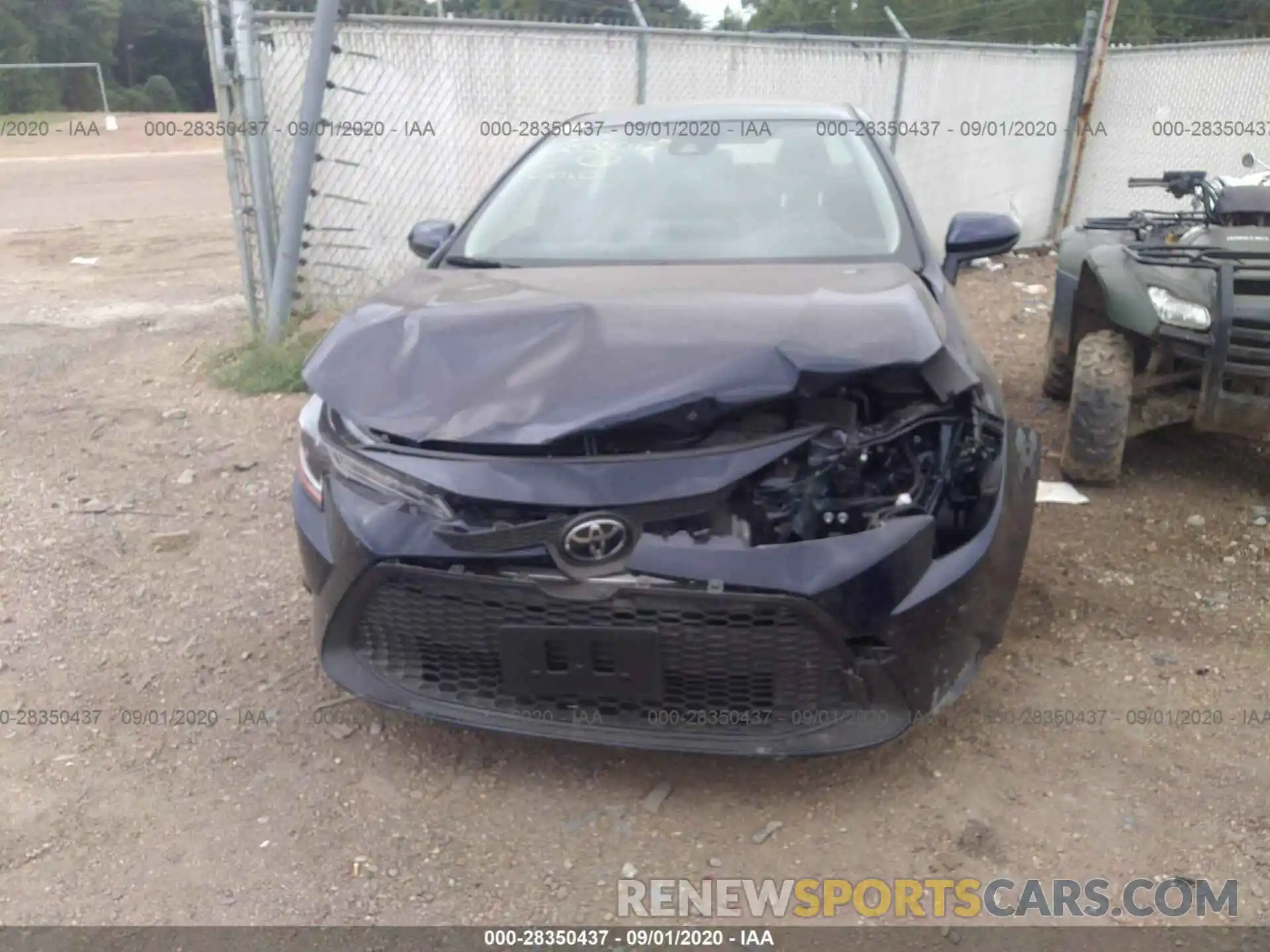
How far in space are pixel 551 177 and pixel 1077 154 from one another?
909 centimetres

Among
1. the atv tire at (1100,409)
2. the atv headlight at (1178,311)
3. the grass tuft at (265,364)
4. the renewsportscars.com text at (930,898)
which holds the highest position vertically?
the atv headlight at (1178,311)

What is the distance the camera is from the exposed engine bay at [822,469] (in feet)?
8.08

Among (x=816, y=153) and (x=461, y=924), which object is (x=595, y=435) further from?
(x=816, y=153)

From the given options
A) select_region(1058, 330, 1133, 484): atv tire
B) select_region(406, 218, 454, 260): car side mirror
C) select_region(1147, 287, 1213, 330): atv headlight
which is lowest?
select_region(1058, 330, 1133, 484): atv tire

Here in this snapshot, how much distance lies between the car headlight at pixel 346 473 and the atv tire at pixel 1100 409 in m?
3.04

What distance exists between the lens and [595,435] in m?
2.52

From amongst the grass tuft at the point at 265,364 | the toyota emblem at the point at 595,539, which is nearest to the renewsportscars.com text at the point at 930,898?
the toyota emblem at the point at 595,539

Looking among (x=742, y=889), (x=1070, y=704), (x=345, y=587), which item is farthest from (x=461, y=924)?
(x=1070, y=704)

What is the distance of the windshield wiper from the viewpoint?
12.0 feet

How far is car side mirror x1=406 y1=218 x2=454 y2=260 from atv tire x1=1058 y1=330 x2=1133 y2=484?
268cm

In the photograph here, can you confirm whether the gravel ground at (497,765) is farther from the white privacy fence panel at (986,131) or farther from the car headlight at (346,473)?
the white privacy fence panel at (986,131)

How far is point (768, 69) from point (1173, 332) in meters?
5.32

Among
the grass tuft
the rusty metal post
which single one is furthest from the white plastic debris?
the rusty metal post

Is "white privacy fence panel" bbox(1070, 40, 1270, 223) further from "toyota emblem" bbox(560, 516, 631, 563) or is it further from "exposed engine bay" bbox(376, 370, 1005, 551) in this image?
"toyota emblem" bbox(560, 516, 631, 563)
